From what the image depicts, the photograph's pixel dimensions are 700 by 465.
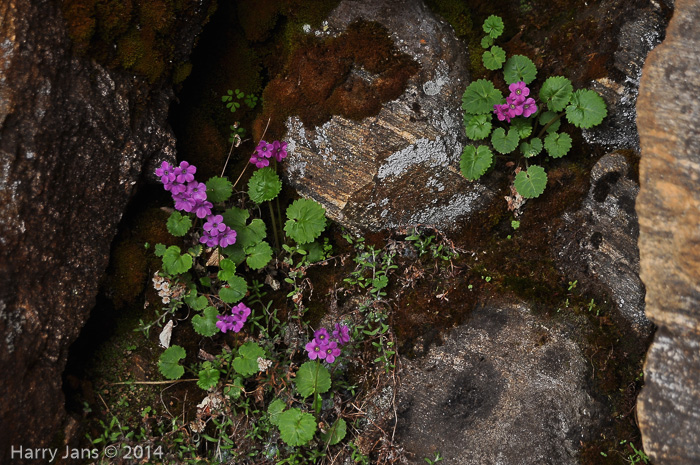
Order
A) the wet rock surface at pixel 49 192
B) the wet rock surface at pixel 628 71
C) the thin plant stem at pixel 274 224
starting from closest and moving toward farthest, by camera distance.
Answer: the wet rock surface at pixel 49 192 < the wet rock surface at pixel 628 71 < the thin plant stem at pixel 274 224

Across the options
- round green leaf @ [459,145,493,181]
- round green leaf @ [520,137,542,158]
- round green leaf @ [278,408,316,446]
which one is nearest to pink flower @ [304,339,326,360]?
round green leaf @ [278,408,316,446]

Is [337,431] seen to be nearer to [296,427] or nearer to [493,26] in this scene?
[296,427]

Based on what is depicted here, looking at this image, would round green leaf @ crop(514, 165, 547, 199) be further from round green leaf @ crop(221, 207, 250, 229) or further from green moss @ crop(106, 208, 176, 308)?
green moss @ crop(106, 208, 176, 308)

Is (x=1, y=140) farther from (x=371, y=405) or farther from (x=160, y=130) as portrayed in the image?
(x=371, y=405)

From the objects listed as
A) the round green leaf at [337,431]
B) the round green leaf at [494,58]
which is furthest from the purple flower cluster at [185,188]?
the round green leaf at [494,58]

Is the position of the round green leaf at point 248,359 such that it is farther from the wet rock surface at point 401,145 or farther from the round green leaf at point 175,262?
the wet rock surface at point 401,145

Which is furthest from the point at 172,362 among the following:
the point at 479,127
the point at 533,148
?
the point at 533,148
